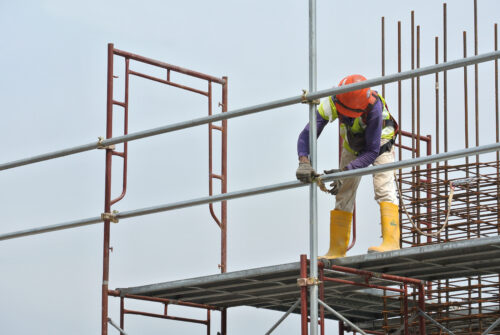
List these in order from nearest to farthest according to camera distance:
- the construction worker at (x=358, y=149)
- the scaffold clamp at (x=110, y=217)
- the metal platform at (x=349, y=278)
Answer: the metal platform at (x=349, y=278)
the construction worker at (x=358, y=149)
the scaffold clamp at (x=110, y=217)

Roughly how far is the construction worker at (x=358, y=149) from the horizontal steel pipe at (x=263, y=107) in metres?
0.68

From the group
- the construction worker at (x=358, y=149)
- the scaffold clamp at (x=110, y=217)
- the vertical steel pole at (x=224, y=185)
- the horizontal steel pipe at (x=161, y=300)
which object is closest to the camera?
the construction worker at (x=358, y=149)

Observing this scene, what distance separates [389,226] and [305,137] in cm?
131

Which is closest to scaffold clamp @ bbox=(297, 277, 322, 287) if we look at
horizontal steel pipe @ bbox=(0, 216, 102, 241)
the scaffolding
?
the scaffolding

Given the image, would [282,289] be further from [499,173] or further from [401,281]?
[499,173]

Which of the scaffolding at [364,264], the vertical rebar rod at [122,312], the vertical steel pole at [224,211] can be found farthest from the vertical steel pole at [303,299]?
the vertical steel pole at [224,211]

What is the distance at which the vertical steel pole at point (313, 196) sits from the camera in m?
11.7

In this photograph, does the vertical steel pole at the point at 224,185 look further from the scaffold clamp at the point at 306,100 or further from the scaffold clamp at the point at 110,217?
the scaffold clamp at the point at 306,100

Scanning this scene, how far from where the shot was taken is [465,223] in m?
14.3

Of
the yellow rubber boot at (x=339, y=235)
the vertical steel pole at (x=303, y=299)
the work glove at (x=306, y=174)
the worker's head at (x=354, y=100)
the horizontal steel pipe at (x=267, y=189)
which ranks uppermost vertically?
the worker's head at (x=354, y=100)

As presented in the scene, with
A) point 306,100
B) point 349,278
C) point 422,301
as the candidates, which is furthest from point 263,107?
point 422,301

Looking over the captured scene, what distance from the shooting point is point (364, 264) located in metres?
12.4

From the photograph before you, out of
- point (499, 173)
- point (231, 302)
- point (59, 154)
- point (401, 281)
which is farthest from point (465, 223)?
point (59, 154)

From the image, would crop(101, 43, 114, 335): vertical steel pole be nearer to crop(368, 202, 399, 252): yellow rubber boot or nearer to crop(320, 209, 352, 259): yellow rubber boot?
crop(320, 209, 352, 259): yellow rubber boot
